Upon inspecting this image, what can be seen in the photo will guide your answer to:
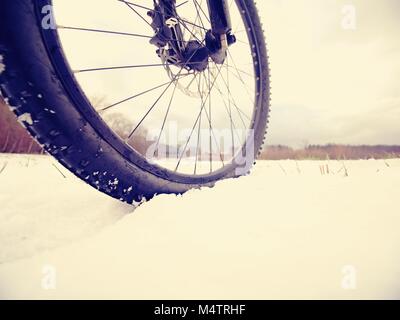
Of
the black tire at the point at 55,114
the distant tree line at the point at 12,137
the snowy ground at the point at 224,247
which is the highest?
the distant tree line at the point at 12,137

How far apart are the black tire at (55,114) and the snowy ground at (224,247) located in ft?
0.43

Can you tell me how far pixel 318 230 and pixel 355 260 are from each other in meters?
0.12

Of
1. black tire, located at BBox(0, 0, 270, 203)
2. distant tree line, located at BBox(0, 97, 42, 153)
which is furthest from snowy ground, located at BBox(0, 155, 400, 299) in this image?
distant tree line, located at BBox(0, 97, 42, 153)

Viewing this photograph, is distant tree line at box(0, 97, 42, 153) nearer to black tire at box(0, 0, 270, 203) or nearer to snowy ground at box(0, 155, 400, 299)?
snowy ground at box(0, 155, 400, 299)

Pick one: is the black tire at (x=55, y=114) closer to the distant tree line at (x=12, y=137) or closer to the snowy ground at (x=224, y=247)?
the snowy ground at (x=224, y=247)

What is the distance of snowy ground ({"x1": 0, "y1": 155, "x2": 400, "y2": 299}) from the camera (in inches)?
17.5

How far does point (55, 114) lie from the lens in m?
0.70

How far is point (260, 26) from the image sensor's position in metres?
1.58

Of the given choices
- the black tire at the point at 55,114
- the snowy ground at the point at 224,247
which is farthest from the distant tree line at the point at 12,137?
the black tire at the point at 55,114

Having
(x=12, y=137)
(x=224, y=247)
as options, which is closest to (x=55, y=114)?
(x=224, y=247)

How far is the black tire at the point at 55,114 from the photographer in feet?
2.07

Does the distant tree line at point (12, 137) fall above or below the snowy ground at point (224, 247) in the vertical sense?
above

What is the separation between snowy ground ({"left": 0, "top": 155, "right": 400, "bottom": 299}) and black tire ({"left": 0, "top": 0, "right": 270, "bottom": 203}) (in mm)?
132
